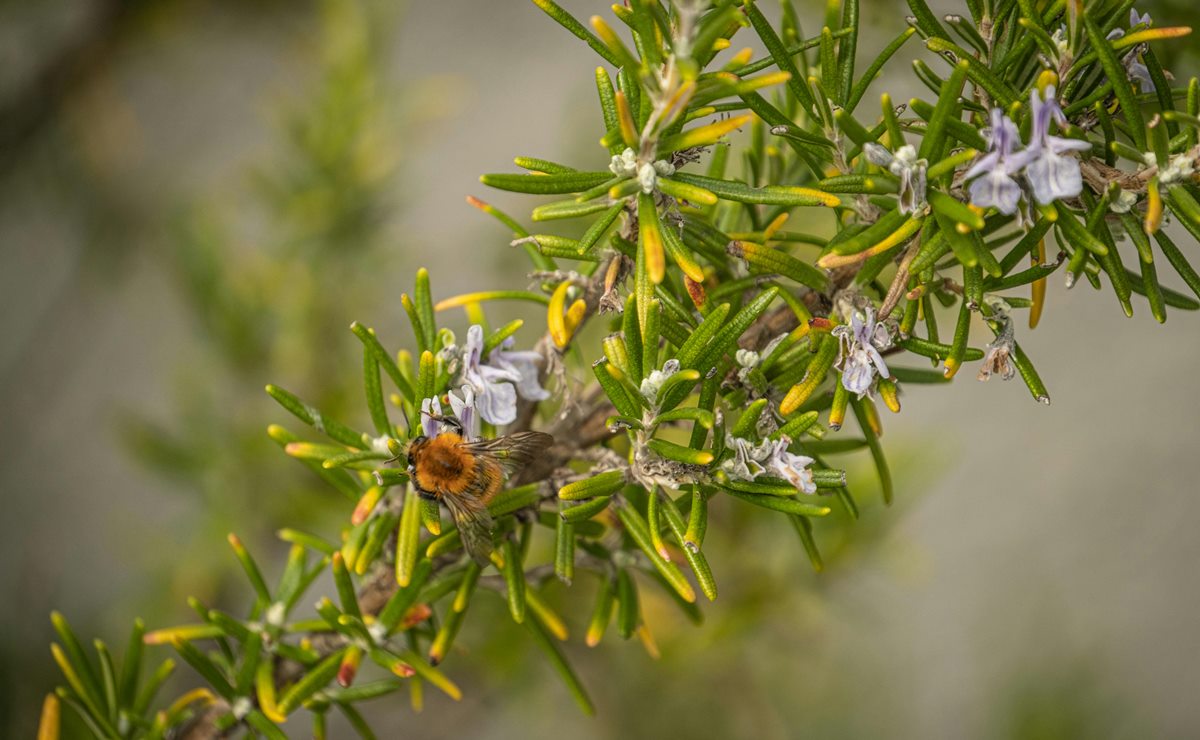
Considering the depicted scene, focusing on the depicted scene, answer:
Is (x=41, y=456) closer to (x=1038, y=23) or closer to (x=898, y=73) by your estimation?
(x=898, y=73)

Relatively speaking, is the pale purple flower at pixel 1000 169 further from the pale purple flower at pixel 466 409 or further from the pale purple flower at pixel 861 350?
the pale purple flower at pixel 466 409

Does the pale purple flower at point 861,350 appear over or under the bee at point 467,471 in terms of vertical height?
over

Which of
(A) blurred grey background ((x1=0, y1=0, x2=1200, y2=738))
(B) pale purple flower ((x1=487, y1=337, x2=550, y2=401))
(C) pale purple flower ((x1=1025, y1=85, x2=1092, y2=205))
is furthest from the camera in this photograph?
(A) blurred grey background ((x1=0, y1=0, x2=1200, y2=738))

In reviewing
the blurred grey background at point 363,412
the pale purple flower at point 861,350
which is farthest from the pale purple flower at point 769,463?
the blurred grey background at point 363,412

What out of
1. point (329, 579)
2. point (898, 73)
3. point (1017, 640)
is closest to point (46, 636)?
point (329, 579)

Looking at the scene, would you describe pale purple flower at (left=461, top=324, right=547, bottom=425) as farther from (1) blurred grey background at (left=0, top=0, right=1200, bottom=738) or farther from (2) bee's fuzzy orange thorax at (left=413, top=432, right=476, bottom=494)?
(1) blurred grey background at (left=0, top=0, right=1200, bottom=738)

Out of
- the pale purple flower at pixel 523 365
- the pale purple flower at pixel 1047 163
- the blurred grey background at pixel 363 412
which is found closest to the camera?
the pale purple flower at pixel 1047 163

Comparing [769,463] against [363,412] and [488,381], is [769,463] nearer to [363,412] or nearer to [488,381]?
[488,381]

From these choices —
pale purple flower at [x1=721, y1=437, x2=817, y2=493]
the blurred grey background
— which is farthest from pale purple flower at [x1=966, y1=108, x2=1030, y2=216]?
the blurred grey background
